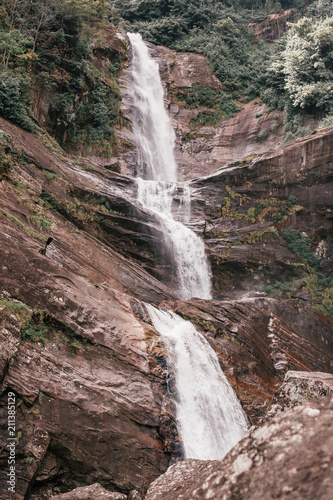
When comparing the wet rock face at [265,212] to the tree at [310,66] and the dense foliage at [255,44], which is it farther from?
the tree at [310,66]

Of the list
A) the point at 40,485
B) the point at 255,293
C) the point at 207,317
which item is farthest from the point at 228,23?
the point at 40,485

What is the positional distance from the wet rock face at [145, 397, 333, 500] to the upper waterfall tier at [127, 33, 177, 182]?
26934 mm

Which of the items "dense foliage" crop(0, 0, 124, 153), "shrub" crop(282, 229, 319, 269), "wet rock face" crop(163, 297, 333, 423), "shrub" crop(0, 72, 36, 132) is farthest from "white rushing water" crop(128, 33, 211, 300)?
"shrub" crop(0, 72, 36, 132)

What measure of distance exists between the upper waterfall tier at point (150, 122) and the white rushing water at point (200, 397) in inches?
708

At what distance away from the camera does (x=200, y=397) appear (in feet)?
36.4

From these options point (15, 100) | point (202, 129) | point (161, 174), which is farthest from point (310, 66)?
point (15, 100)

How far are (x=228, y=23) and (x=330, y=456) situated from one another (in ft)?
161

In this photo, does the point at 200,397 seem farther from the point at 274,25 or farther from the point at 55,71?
the point at 274,25

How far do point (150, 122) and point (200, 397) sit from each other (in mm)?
27528

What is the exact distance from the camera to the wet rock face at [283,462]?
6.75ft

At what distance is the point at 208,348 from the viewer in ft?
45.6

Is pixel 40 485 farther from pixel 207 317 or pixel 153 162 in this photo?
pixel 153 162

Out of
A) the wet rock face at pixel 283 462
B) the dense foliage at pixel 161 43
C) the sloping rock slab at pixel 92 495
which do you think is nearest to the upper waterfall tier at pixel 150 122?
the dense foliage at pixel 161 43

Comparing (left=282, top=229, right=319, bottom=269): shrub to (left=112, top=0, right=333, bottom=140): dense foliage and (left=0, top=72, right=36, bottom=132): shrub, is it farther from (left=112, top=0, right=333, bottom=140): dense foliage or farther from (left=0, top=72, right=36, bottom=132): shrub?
(left=0, top=72, right=36, bottom=132): shrub
